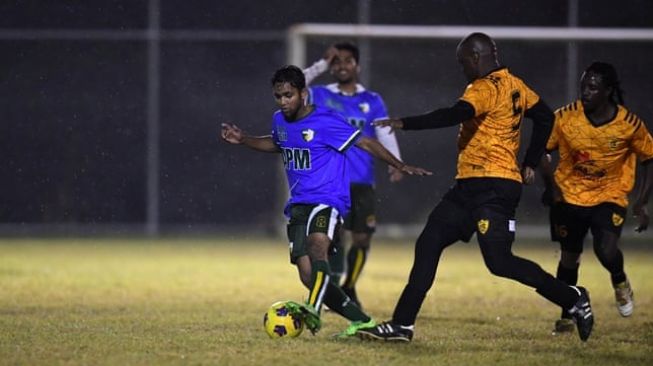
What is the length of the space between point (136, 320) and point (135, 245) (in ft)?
26.8

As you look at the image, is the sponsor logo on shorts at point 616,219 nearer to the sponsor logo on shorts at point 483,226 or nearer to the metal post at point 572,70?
the sponsor logo on shorts at point 483,226

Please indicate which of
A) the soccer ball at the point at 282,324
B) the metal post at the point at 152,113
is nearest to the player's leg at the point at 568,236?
the soccer ball at the point at 282,324

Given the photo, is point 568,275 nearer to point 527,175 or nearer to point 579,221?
point 579,221

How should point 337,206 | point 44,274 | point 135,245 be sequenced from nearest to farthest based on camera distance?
point 337,206 → point 44,274 → point 135,245

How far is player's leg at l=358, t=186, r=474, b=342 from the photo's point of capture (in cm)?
785

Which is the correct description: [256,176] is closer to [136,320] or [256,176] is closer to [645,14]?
[645,14]

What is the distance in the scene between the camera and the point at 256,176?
63.6ft

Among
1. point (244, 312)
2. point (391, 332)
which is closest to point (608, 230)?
point (391, 332)

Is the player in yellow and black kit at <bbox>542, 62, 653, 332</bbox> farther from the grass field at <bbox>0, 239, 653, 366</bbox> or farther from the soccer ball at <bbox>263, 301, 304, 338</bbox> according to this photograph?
the soccer ball at <bbox>263, 301, 304, 338</bbox>

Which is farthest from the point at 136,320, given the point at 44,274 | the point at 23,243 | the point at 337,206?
the point at 23,243

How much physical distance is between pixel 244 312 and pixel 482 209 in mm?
2698

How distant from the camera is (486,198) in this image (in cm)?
786

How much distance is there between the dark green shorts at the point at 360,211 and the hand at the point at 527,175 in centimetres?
259

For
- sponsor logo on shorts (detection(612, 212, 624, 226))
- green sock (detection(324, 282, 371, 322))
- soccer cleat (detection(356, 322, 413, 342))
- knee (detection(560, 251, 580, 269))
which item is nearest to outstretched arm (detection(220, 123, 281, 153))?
green sock (detection(324, 282, 371, 322))
